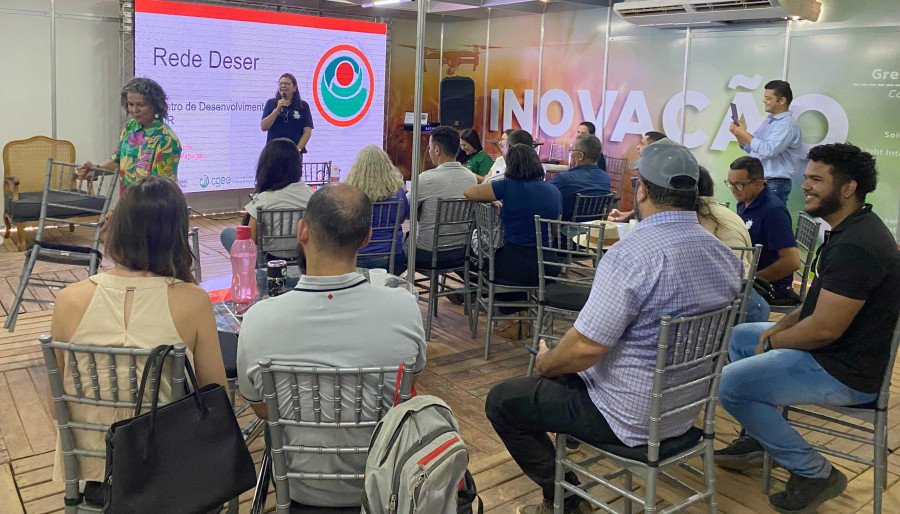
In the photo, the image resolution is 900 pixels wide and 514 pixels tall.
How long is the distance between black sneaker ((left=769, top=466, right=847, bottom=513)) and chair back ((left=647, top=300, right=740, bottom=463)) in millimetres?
582

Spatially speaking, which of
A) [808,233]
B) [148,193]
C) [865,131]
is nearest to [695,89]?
[865,131]

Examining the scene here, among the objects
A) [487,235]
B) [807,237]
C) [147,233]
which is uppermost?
[147,233]

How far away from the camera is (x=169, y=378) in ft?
5.81

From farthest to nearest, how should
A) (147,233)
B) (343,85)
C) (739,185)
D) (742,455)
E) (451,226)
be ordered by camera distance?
(343,85), (451,226), (739,185), (742,455), (147,233)

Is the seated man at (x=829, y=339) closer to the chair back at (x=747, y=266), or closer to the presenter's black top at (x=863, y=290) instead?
the presenter's black top at (x=863, y=290)

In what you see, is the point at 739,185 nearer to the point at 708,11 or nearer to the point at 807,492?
the point at 807,492

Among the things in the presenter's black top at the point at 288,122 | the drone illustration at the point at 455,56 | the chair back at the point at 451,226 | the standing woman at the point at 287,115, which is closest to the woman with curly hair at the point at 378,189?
the chair back at the point at 451,226

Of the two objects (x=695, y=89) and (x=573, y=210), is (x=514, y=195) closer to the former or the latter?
(x=573, y=210)

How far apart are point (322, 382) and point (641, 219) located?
1.07 meters

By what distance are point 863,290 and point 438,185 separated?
8.85ft

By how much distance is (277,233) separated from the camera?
11.7 ft

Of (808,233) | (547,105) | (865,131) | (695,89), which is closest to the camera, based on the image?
(808,233)

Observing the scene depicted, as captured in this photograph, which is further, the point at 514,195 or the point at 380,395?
the point at 514,195

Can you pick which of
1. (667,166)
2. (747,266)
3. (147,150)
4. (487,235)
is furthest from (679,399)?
(147,150)
